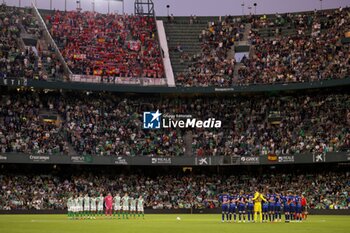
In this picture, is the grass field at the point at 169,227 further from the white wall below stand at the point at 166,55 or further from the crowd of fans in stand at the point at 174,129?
the white wall below stand at the point at 166,55

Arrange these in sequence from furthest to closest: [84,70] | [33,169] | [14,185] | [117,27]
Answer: [117,27]
[84,70]
[33,169]
[14,185]

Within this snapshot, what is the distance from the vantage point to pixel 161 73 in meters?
88.8

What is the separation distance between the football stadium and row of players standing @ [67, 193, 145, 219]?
1095 cm

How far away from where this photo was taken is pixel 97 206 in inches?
2434

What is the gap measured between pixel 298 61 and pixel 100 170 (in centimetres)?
2742

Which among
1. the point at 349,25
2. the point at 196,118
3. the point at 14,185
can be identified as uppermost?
the point at 349,25

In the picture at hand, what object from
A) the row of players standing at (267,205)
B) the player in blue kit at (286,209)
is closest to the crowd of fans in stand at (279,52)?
the row of players standing at (267,205)

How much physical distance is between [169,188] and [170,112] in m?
11.0

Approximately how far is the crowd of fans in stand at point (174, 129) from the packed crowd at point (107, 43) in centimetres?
361

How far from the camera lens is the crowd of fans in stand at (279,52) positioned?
275 feet

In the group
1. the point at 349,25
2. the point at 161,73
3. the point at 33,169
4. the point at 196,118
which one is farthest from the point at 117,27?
the point at 349,25

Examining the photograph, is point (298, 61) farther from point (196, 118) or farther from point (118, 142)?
point (118, 142)

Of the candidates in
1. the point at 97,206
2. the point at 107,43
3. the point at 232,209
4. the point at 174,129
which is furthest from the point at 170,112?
the point at 232,209

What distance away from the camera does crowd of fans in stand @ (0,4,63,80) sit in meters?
81.6
